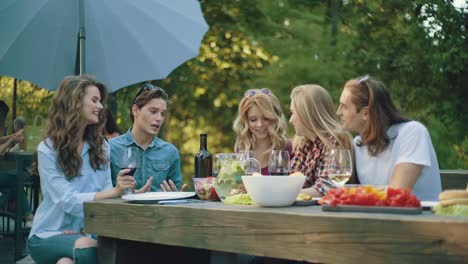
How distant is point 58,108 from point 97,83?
0.27m

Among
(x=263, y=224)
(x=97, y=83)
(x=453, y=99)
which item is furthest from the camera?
(x=453, y=99)

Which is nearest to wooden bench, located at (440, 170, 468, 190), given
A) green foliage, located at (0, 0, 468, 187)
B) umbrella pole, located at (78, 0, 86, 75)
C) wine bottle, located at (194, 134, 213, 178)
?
wine bottle, located at (194, 134, 213, 178)

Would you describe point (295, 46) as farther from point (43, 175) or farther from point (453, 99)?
point (43, 175)

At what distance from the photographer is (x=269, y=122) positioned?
444 centimetres

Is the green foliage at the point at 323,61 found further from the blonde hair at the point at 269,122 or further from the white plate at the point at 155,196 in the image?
the white plate at the point at 155,196

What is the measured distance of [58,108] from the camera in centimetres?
391

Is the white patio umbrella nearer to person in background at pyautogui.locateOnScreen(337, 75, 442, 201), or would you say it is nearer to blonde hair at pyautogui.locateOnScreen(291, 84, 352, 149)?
blonde hair at pyautogui.locateOnScreen(291, 84, 352, 149)

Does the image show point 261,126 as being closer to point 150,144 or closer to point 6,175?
point 150,144

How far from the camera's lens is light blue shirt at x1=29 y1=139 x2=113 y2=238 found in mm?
3645

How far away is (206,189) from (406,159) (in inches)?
34.6

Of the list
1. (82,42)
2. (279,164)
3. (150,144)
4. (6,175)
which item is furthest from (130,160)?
(6,175)

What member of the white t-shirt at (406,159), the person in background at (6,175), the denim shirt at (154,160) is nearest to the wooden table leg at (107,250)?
the denim shirt at (154,160)

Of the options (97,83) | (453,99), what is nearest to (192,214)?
(97,83)

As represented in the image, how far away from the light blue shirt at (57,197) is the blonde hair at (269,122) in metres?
1.01
